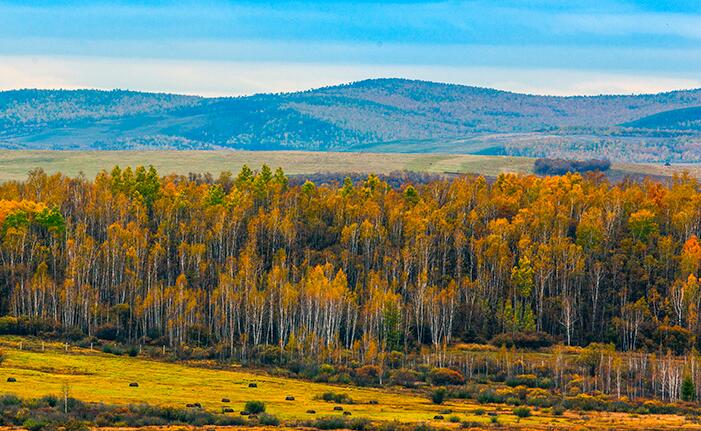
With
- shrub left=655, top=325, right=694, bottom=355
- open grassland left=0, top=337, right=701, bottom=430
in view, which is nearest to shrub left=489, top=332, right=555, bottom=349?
shrub left=655, top=325, right=694, bottom=355

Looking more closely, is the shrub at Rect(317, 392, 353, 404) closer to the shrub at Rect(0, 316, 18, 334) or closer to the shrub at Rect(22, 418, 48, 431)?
the shrub at Rect(22, 418, 48, 431)

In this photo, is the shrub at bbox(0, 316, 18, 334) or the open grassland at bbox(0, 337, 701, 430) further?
the shrub at bbox(0, 316, 18, 334)

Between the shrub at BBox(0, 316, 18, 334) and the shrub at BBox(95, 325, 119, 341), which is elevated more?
the shrub at BBox(0, 316, 18, 334)

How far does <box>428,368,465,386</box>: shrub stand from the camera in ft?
536

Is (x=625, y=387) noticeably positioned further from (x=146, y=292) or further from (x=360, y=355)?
(x=146, y=292)

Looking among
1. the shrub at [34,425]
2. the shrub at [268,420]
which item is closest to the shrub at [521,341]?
the shrub at [268,420]

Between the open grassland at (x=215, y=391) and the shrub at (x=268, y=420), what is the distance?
2.87 m

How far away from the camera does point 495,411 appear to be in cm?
14000

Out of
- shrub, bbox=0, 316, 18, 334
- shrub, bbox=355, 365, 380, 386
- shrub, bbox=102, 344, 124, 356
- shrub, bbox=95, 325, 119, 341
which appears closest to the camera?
shrub, bbox=355, 365, 380, 386

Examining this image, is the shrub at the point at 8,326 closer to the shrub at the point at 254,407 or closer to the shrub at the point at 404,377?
the shrub at the point at 404,377

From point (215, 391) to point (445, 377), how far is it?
112 feet

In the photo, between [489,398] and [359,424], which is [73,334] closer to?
[489,398]

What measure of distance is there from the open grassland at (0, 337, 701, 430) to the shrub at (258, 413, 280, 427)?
9.42 ft

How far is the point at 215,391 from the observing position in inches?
5669
